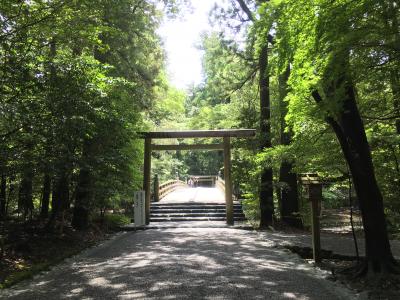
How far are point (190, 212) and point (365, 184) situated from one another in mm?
9642

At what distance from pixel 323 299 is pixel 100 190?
6.32m

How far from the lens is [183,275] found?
545cm

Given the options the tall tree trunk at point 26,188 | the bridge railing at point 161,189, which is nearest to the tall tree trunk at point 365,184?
the tall tree trunk at point 26,188

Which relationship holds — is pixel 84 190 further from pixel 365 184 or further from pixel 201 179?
pixel 201 179

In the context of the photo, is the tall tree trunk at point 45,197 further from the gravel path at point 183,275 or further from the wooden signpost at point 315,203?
the wooden signpost at point 315,203

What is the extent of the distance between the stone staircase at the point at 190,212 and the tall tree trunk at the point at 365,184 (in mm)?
8488

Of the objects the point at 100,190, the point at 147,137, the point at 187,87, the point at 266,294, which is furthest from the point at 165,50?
the point at 187,87

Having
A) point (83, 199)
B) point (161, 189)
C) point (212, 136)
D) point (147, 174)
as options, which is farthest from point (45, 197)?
point (161, 189)

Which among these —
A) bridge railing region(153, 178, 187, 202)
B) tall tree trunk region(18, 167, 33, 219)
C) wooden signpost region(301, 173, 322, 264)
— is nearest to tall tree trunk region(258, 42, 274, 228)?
wooden signpost region(301, 173, 322, 264)

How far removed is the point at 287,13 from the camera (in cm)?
459

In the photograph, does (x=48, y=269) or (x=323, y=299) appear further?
(x=48, y=269)

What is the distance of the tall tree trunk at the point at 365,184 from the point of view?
518cm

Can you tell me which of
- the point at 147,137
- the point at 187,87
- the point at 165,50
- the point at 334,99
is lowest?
the point at 334,99

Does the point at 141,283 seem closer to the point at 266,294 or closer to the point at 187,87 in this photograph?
the point at 266,294
